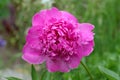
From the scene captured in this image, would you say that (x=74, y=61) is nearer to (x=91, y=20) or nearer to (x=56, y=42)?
(x=56, y=42)

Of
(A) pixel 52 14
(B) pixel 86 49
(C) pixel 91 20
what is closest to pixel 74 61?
(B) pixel 86 49

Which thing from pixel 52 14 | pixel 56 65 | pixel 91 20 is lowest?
pixel 91 20

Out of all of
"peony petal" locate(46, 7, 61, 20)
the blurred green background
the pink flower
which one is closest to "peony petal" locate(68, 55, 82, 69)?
the pink flower

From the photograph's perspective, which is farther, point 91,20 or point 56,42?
point 91,20

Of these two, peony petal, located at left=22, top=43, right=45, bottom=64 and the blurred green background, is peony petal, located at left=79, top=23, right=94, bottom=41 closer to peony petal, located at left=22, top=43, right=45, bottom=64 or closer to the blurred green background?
peony petal, located at left=22, top=43, right=45, bottom=64

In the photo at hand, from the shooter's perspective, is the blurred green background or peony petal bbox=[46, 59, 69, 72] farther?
the blurred green background

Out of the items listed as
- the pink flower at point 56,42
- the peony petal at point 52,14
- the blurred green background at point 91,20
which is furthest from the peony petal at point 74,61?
the blurred green background at point 91,20

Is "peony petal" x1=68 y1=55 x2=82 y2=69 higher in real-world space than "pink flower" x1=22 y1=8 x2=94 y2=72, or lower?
lower
